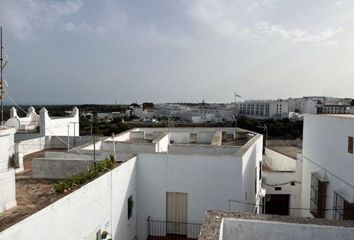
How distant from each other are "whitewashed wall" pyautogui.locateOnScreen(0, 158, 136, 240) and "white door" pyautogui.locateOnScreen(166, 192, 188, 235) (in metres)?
1.30

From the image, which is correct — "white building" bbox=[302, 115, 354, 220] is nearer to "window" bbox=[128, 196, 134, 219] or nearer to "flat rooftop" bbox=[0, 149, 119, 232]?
"window" bbox=[128, 196, 134, 219]

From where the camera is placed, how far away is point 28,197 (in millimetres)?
9148

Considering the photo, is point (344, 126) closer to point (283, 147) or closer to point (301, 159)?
point (301, 159)

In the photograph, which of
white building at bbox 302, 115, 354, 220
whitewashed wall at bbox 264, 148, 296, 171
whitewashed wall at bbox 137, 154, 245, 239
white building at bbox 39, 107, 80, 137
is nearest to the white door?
whitewashed wall at bbox 137, 154, 245, 239

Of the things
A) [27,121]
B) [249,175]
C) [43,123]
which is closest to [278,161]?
[249,175]

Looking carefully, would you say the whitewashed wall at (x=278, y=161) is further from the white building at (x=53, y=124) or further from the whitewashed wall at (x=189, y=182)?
the white building at (x=53, y=124)

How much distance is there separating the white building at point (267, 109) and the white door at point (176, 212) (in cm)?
7462

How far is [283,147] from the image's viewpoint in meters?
26.3

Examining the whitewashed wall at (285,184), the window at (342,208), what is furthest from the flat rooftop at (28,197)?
the whitewashed wall at (285,184)

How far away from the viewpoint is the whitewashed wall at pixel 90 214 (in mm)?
6113

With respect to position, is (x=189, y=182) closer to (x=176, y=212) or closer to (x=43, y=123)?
(x=176, y=212)

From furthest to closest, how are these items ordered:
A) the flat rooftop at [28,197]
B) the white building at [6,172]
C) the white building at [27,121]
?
the white building at [27,121] → the white building at [6,172] → the flat rooftop at [28,197]

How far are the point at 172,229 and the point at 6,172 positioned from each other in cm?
636

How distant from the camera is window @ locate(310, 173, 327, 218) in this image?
13.6 meters
